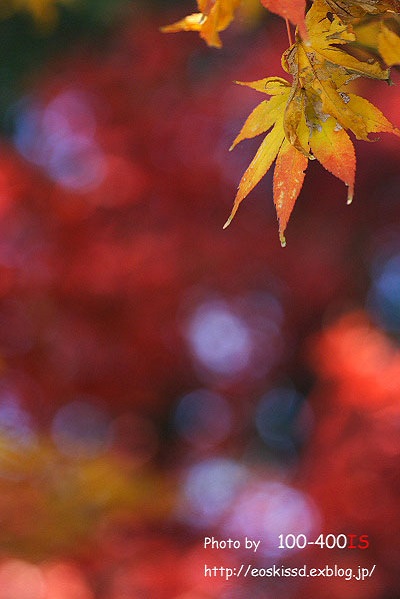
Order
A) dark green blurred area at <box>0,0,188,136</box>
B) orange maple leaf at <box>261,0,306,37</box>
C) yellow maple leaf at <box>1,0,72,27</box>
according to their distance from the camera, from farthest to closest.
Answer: dark green blurred area at <box>0,0,188,136</box> < yellow maple leaf at <box>1,0,72,27</box> < orange maple leaf at <box>261,0,306,37</box>

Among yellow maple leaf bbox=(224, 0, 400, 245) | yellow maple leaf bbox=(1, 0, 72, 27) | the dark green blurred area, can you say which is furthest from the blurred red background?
yellow maple leaf bbox=(224, 0, 400, 245)

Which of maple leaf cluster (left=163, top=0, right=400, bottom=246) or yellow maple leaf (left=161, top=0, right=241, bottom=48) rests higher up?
yellow maple leaf (left=161, top=0, right=241, bottom=48)

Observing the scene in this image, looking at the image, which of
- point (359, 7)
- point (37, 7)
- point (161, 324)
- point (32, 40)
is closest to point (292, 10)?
point (359, 7)

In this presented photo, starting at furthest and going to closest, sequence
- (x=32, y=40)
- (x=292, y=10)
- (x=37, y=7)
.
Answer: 1. (x=32, y=40)
2. (x=37, y=7)
3. (x=292, y=10)

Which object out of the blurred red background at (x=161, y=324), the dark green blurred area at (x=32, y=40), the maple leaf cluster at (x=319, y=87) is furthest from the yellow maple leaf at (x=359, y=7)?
the dark green blurred area at (x=32, y=40)

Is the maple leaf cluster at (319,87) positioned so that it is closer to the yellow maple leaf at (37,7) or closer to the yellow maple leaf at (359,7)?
the yellow maple leaf at (359,7)

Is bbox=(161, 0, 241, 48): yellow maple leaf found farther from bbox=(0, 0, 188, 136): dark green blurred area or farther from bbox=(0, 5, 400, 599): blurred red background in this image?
bbox=(0, 0, 188, 136): dark green blurred area

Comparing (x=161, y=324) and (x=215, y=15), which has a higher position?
(x=161, y=324)

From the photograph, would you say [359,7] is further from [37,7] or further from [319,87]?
[37,7]
